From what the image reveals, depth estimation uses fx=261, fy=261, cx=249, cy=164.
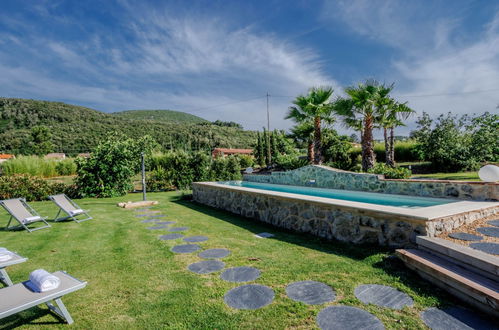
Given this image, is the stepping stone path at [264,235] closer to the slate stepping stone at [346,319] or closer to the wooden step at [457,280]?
the wooden step at [457,280]

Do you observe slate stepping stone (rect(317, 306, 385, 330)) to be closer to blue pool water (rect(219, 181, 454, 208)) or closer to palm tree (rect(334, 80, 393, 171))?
blue pool water (rect(219, 181, 454, 208))

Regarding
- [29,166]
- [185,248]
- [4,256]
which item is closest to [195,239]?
[185,248]

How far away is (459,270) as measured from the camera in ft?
8.41

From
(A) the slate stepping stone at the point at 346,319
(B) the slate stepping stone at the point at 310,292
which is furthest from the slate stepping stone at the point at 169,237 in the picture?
(A) the slate stepping stone at the point at 346,319

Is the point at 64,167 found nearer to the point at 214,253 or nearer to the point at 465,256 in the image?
the point at 214,253

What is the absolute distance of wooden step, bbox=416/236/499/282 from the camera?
2.38 meters

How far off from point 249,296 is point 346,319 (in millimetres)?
905

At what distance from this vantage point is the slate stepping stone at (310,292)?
245 cm

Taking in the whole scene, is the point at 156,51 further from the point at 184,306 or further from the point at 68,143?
the point at 68,143

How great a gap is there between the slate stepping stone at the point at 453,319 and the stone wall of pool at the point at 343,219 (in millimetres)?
1308

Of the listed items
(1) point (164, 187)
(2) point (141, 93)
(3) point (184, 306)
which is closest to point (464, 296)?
(3) point (184, 306)

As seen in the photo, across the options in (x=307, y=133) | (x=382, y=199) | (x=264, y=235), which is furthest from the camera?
(x=307, y=133)

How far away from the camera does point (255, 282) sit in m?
2.86

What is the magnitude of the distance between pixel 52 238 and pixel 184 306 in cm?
383
